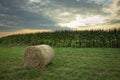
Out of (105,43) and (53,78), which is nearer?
(53,78)

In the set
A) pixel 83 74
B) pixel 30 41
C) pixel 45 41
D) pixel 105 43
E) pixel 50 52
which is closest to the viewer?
pixel 83 74

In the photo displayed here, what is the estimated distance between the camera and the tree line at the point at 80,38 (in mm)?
28753

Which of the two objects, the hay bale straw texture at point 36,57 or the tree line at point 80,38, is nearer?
the hay bale straw texture at point 36,57

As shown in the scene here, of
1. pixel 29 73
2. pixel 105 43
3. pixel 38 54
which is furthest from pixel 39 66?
pixel 105 43

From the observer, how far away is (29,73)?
931 cm

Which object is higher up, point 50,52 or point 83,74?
point 50,52

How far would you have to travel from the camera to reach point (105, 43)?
93.8ft

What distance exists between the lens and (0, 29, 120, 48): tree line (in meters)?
28.8

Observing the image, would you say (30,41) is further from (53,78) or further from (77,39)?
(53,78)

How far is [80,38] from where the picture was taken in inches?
1253

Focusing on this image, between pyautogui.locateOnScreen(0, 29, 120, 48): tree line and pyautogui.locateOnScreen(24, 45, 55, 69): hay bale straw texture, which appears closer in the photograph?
pyautogui.locateOnScreen(24, 45, 55, 69): hay bale straw texture

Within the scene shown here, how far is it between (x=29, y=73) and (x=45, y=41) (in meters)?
25.3

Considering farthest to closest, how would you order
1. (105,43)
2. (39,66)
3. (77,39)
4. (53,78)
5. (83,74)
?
(77,39) → (105,43) → (39,66) → (83,74) → (53,78)

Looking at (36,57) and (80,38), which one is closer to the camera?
(36,57)
